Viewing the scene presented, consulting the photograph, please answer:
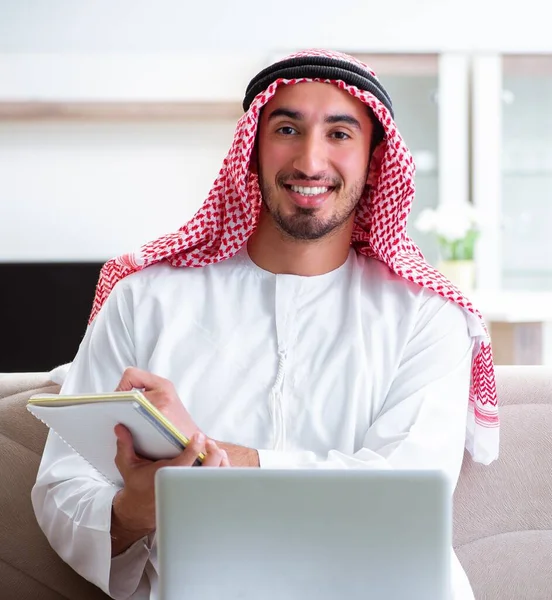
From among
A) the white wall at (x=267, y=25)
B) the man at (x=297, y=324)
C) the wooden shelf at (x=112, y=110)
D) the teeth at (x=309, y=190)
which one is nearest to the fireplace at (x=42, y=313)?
the wooden shelf at (x=112, y=110)

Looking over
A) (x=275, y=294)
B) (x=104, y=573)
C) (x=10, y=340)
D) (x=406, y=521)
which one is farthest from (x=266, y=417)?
(x=10, y=340)

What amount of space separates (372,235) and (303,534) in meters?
1.03

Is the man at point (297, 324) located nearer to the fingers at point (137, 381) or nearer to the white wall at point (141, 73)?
the fingers at point (137, 381)

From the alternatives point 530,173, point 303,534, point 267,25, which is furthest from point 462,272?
point 303,534

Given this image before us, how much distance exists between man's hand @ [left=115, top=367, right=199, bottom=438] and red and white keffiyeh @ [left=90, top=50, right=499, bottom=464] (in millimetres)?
472

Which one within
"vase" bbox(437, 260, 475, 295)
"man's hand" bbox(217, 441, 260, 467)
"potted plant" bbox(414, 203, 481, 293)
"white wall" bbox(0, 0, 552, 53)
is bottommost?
"man's hand" bbox(217, 441, 260, 467)

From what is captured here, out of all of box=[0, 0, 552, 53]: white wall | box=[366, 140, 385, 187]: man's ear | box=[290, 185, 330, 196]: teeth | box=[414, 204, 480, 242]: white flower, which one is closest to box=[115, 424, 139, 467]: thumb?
box=[290, 185, 330, 196]: teeth

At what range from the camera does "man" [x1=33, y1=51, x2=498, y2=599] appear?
1.66m

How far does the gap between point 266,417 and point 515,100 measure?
3459 mm

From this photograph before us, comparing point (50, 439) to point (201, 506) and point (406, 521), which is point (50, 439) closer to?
point (201, 506)

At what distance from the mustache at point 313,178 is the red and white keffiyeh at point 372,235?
0.09m

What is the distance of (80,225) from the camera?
16.0ft

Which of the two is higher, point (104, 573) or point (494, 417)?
point (494, 417)

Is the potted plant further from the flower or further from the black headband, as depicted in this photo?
the black headband
